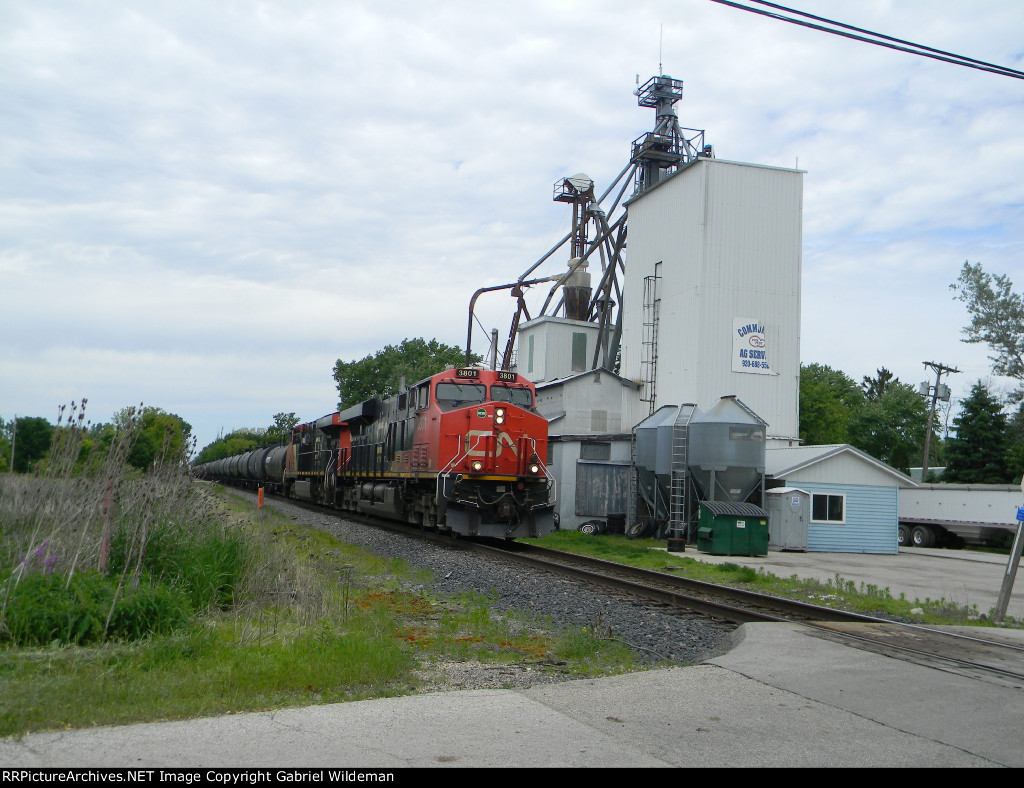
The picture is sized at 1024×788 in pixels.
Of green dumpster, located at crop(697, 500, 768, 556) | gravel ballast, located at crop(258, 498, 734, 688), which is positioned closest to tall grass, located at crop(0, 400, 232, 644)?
gravel ballast, located at crop(258, 498, 734, 688)

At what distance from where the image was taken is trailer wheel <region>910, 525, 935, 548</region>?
3155cm

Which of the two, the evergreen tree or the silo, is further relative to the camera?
the evergreen tree

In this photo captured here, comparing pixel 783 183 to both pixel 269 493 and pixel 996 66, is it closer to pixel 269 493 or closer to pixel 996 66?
pixel 996 66

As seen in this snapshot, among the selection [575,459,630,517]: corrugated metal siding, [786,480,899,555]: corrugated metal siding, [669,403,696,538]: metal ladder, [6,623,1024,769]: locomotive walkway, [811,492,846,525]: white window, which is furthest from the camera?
[575,459,630,517]: corrugated metal siding

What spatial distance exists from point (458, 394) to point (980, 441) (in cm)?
3645

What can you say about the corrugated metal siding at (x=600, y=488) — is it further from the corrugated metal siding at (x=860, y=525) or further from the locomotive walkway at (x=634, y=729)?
the locomotive walkway at (x=634, y=729)

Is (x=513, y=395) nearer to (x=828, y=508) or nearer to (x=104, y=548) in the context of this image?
(x=828, y=508)

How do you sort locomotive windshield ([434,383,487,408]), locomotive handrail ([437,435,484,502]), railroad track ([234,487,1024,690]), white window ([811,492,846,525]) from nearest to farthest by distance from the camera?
railroad track ([234,487,1024,690])
locomotive handrail ([437,435,484,502])
locomotive windshield ([434,383,487,408])
white window ([811,492,846,525])

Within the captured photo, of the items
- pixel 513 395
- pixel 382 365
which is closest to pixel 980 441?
pixel 513 395

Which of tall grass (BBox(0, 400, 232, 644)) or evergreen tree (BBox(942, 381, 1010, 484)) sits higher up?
evergreen tree (BBox(942, 381, 1010, 484))

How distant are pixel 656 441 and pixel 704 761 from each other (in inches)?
838

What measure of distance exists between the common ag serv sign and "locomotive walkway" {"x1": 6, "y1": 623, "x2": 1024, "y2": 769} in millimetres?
24840

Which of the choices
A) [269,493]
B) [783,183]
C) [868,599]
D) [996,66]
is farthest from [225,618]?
[269,493]

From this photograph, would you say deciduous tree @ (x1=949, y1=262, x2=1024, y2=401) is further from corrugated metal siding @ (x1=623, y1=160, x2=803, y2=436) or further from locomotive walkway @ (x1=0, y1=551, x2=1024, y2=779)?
locomotive walkway @ (x1=0, y1=551, x2=1024, y2=779)
